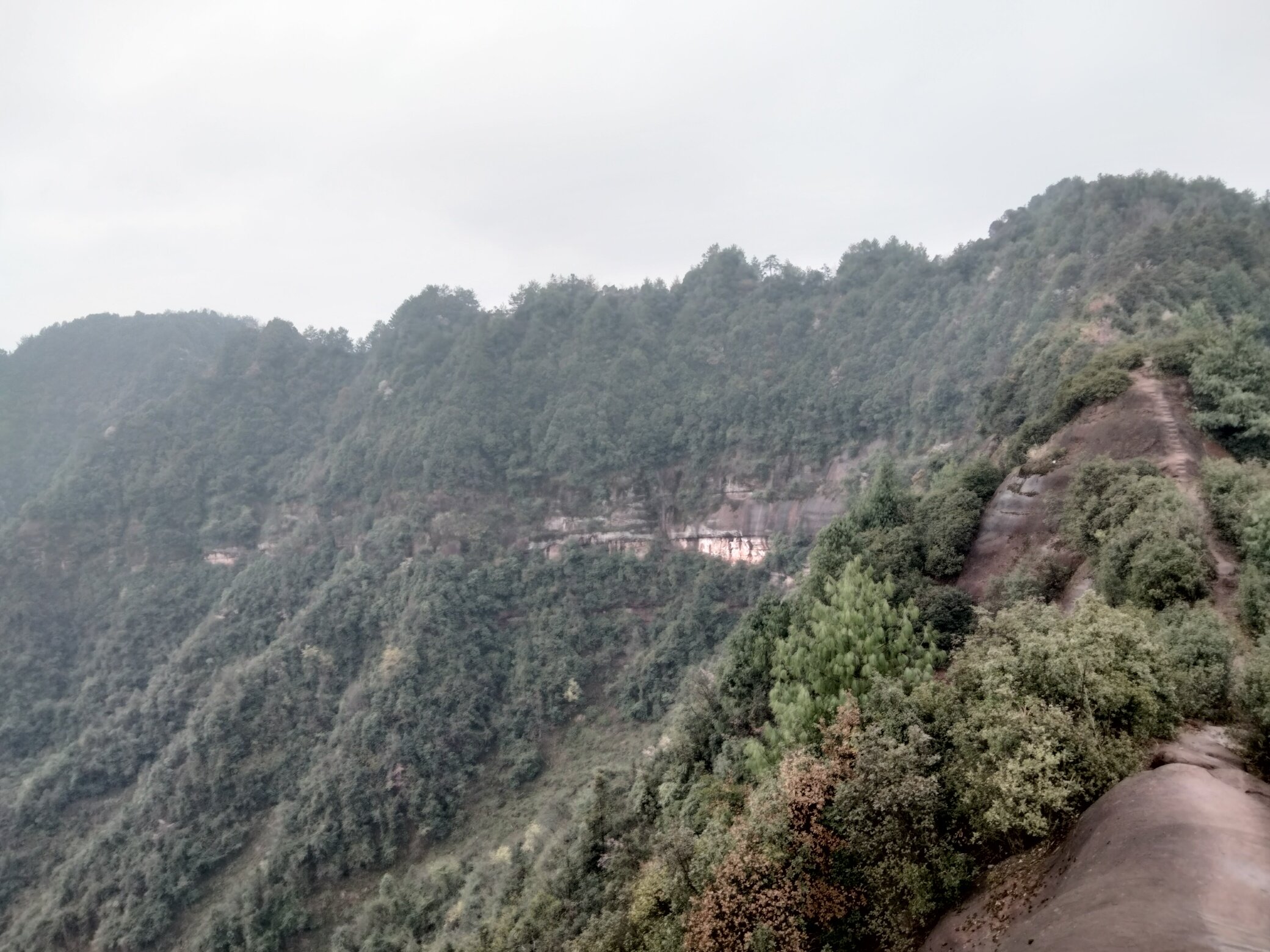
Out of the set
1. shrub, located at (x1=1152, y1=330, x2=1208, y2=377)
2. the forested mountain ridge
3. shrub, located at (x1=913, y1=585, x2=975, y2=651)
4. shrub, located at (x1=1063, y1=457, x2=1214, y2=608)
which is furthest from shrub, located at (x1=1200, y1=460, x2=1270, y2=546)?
shrub, located at (x1=913, y1=585, x2=975, y2=651)

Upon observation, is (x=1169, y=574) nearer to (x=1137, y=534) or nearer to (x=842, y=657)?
(x=1137, y=534)

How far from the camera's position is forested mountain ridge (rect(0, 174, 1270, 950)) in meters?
27.5

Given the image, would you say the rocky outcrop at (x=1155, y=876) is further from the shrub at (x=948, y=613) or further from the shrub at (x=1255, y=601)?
the shrub at (x=948, y=613)

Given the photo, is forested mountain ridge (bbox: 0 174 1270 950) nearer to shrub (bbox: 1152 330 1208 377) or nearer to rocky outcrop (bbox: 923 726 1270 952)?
shrub (bbox: 1152 330 1208 377)

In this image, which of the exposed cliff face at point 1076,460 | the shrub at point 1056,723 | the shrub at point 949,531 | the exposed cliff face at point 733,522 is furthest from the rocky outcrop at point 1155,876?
the exposed cliff face at point 733,522

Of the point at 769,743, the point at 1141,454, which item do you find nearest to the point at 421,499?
the point at 769,743

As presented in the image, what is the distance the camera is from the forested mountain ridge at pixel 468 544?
27.5 m

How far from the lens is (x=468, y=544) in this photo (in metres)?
60.1

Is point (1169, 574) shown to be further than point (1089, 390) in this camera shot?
No

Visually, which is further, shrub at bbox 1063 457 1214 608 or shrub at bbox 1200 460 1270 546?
shrub at bbox 1200 460 1270 546

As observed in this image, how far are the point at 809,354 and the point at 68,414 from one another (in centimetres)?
9801

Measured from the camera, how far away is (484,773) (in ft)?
150

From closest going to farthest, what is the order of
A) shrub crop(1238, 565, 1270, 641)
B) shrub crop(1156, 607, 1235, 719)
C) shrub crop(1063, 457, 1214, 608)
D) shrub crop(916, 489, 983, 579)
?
shrub crop(1156, 607, 1235, 719)
shrub crop(1238, 565, 1270, 641)
shrub crop(1063, 457, 1214, 608)
shrub crop(916, 489, 983, 579)

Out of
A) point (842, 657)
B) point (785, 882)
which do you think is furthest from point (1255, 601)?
point (785, 882)
